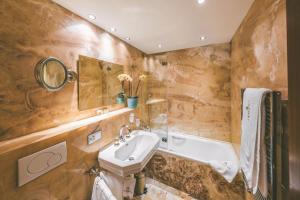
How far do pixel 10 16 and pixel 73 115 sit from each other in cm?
95

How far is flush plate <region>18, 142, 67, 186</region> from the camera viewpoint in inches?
32.8

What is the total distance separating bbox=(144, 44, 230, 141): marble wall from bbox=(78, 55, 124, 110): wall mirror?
4.04 feet

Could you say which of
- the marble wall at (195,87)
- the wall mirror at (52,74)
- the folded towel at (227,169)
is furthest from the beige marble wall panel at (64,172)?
the marble wall at (195,87)

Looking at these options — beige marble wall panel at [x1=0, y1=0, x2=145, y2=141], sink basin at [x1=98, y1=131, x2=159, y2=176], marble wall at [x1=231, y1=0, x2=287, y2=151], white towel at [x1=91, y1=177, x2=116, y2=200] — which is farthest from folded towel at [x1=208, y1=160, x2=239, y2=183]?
beige marble wall panel at [x1=0, y1=0, x2=145, y2=141]

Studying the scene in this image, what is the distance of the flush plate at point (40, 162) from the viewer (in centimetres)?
83

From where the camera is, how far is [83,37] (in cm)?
148

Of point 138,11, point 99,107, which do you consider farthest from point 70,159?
point 138,11

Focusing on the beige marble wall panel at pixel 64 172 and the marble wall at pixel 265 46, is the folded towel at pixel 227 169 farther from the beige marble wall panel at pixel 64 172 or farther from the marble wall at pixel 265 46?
the beige marble wall panel at pixel 64 172

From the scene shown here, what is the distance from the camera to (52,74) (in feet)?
3.89

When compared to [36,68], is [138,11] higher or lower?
higher

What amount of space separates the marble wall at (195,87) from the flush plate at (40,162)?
2315 mm

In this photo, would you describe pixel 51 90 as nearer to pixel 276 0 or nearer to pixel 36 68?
pixel 36 68

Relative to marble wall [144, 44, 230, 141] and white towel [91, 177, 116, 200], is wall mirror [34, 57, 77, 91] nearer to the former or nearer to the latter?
white towel [91, 177, 116, 200]

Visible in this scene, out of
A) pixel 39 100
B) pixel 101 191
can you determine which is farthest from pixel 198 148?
pixel 39 100
